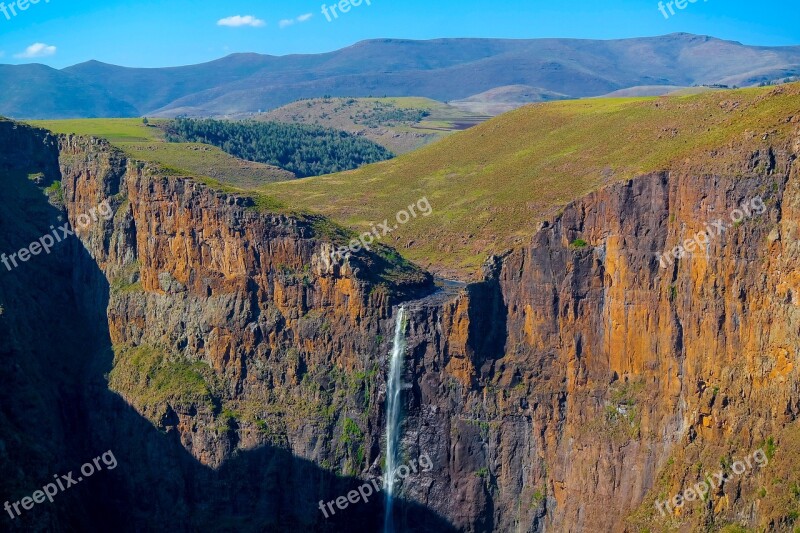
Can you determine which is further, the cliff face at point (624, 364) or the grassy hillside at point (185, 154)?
the grassy hillside at point (185, 154)

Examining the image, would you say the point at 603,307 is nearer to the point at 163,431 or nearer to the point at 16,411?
the point at 163,431

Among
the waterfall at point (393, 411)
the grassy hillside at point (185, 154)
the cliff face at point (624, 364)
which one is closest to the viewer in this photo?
the cliff face at point (624, 364)

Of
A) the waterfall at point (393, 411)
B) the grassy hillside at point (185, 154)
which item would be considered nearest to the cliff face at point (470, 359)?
the waterfall at point (393, 411)

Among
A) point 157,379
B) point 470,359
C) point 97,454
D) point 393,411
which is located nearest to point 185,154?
point 157,379

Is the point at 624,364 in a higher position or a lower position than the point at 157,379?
higher

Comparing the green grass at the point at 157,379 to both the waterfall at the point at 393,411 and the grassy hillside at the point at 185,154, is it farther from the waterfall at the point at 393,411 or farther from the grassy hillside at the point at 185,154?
the grassy hillside at the point at 185,154

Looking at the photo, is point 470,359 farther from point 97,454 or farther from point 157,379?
point 97,454
